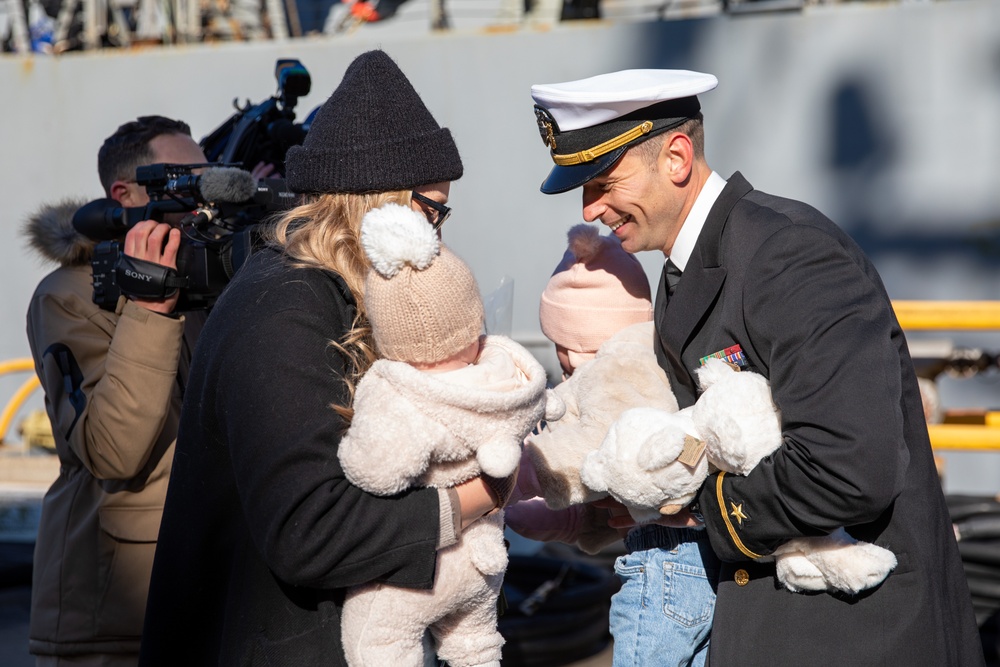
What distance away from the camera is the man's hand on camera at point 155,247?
8.07 ft

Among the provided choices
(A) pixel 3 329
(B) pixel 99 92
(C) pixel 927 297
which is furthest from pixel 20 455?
(C) pixel 927 297

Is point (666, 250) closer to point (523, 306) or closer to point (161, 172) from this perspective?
point (161, 172)

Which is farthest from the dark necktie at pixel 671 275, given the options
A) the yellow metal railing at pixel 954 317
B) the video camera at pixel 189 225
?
the yellow metal railing at pixel 954 317

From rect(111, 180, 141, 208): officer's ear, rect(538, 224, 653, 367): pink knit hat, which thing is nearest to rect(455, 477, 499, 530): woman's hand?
rect(538, 224, 653, 367): pink knit hat

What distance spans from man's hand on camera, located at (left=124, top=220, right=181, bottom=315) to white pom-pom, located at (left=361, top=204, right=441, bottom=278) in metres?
1.10

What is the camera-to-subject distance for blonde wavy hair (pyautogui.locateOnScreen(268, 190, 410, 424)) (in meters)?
1.66

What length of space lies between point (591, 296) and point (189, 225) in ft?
3.41

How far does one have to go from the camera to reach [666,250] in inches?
90.4

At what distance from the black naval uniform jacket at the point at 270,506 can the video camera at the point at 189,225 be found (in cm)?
66

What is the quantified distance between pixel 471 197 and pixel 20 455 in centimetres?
341

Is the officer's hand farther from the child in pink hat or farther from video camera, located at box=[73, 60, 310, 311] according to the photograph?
video camera, located at box=[73, 60, 310, 311]

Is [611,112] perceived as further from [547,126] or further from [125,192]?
[125,192]

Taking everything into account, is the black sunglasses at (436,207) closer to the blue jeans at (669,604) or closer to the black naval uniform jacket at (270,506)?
the black naval uniform jacket at (270,506)

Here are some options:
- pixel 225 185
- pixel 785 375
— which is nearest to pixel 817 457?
pixel 785 375
